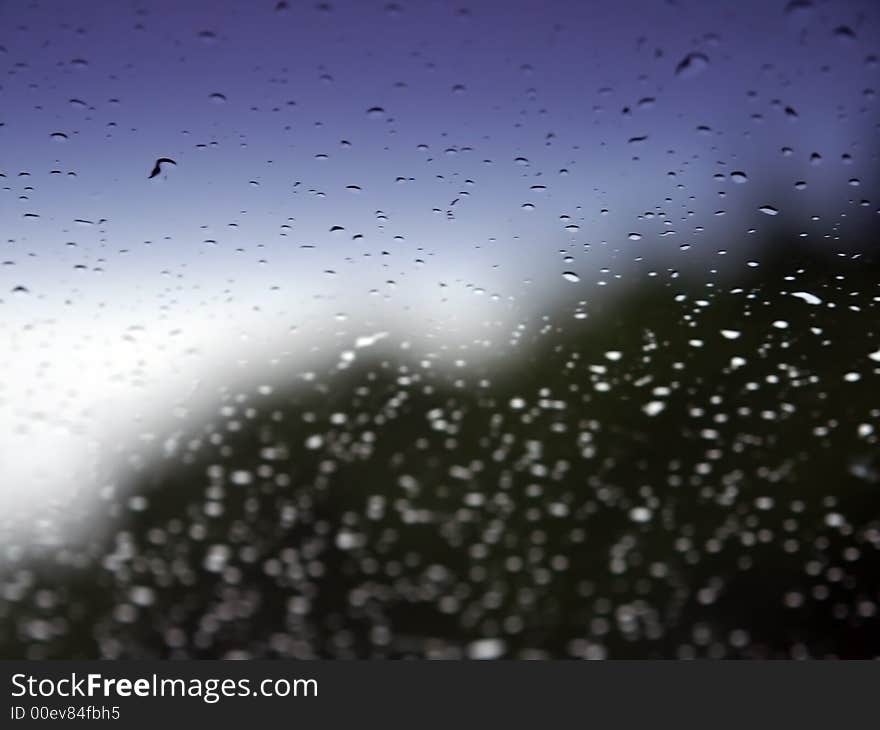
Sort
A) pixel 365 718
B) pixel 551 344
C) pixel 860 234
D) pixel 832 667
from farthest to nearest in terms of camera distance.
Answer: pixel 860 234 < pixel 551 344 < pixel 832 667 < pixel 365 718

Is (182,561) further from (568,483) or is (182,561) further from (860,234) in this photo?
(860,234)

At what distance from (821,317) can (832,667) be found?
2.12ft

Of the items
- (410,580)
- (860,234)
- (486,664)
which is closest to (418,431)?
(410,580)

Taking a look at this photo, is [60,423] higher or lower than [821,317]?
lower

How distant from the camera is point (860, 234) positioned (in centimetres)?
140

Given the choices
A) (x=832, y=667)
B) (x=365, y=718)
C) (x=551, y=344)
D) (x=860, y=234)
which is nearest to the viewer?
(x=365, y=718)

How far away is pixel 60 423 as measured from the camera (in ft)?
3.56

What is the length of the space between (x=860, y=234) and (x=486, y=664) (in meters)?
1.16

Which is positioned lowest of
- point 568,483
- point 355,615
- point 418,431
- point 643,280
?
point 355,615

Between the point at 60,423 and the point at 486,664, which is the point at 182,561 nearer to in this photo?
the point at 60,423

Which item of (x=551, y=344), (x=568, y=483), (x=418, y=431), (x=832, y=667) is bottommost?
(x=832, y=667)

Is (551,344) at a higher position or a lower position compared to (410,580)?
higher

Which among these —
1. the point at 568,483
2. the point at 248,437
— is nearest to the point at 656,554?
the point at 568,483

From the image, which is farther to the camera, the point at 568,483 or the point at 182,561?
the point at 568,483
